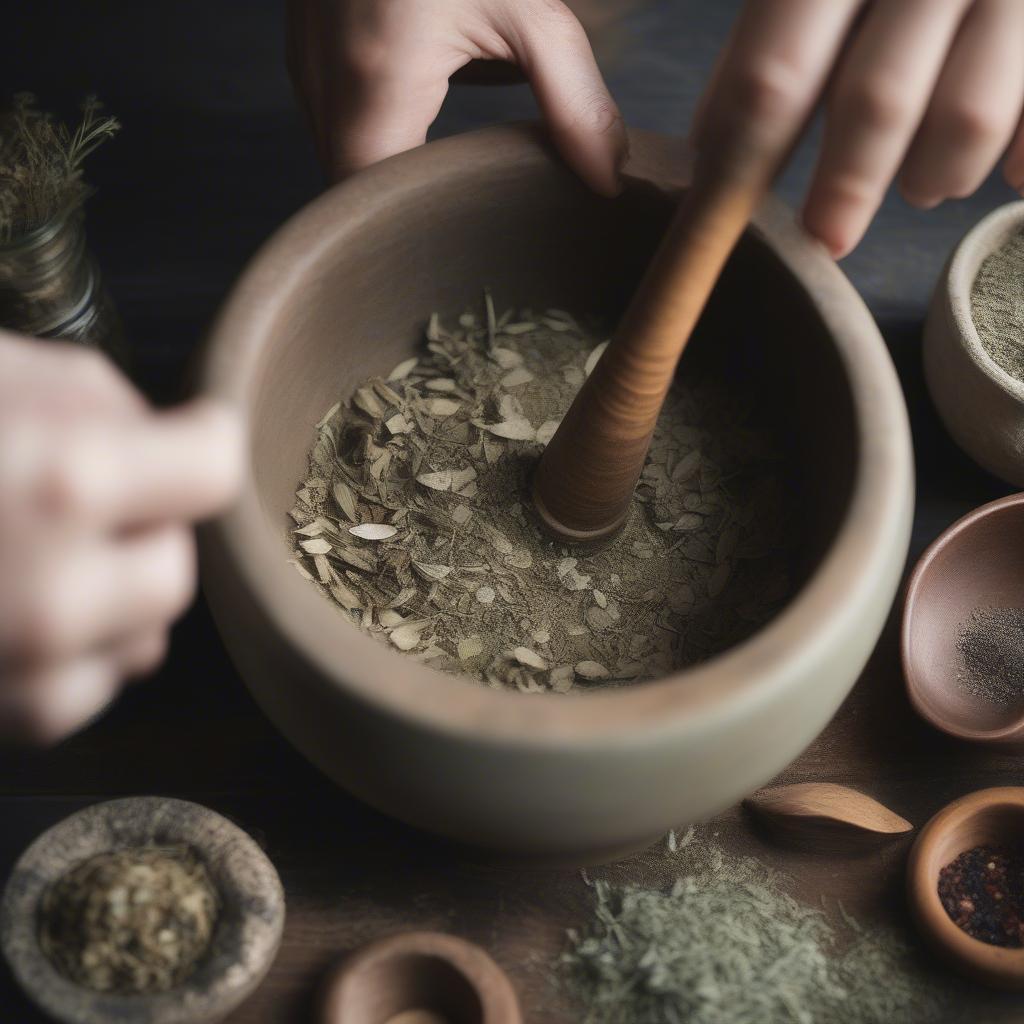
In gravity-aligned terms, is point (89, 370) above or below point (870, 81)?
below

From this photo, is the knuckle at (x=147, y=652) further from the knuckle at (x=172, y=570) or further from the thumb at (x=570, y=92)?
the thumb at (x=570, y=92)

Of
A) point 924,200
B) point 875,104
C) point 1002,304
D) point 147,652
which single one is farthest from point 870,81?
point 147,652

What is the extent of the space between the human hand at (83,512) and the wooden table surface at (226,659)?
16.3 inches

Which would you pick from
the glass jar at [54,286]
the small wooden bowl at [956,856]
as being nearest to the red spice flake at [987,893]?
the small wooden bowl at [956,856]

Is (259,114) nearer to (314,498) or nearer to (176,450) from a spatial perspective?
(314,498)

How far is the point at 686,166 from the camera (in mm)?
1111

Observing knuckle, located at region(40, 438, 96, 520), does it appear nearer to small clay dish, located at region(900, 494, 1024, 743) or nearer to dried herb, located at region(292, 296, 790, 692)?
dried herb, located at region(292, 296, 790, 692)

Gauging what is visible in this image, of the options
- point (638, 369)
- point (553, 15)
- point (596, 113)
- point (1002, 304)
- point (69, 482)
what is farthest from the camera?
point (1002, 304)

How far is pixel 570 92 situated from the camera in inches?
44.8

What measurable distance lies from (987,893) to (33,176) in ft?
3.62

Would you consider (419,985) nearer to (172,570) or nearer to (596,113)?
(172,570)

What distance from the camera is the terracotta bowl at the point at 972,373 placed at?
1.25m

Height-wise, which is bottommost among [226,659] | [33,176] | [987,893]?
[226,659]

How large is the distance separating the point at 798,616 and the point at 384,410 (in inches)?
19.2
